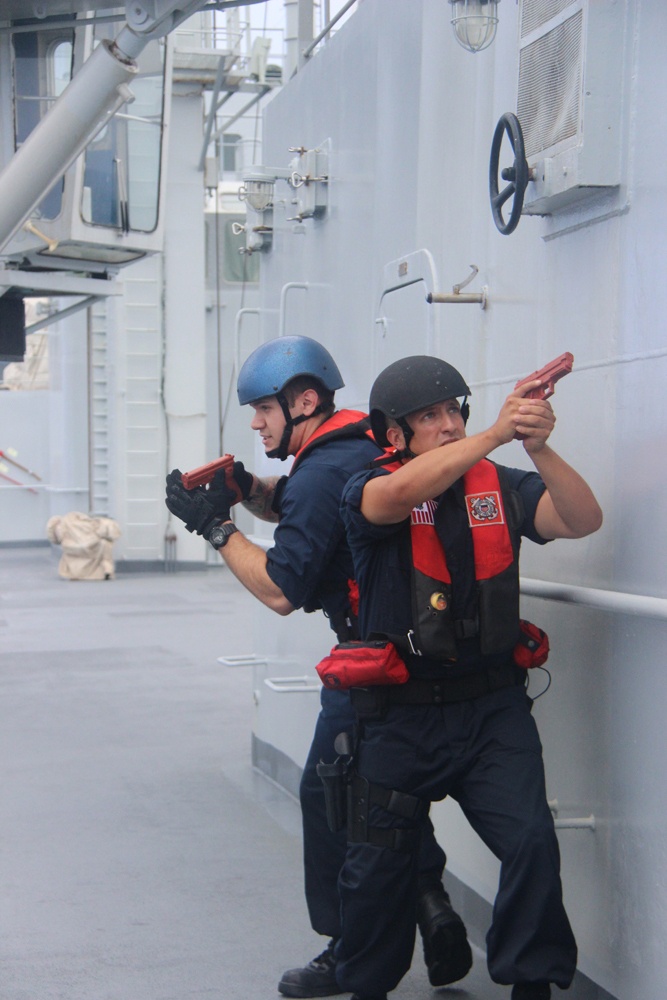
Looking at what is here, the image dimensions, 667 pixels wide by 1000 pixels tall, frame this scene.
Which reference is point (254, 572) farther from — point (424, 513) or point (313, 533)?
point (424, 513)

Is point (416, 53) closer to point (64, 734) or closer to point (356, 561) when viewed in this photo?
point (356, 561)

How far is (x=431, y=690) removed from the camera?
3115mm

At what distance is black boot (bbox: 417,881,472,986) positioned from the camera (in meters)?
3.65

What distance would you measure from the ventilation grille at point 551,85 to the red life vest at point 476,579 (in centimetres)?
96

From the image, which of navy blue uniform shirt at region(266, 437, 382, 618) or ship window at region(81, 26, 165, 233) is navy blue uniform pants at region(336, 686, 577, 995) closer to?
navy blue uniform shirt at region(266, 437, 382, 618)

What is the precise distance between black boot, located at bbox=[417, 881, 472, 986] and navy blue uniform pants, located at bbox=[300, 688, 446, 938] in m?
0.19

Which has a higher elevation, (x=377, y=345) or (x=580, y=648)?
(x=377, y=345)

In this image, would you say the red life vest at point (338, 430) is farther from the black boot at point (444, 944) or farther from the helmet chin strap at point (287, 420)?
the black boot at point (444, 944)

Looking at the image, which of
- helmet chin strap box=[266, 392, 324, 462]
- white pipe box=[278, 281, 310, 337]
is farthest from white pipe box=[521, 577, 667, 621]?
white pipe box=[278, 281, 310, 337]

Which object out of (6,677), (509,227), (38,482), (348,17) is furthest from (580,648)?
(38,482)

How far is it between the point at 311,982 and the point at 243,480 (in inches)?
63.4

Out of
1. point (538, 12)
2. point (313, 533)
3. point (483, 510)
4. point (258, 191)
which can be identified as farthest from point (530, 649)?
point (258, 191)

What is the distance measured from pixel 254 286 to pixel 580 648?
64.9ft

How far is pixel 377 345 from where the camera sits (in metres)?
4.93
